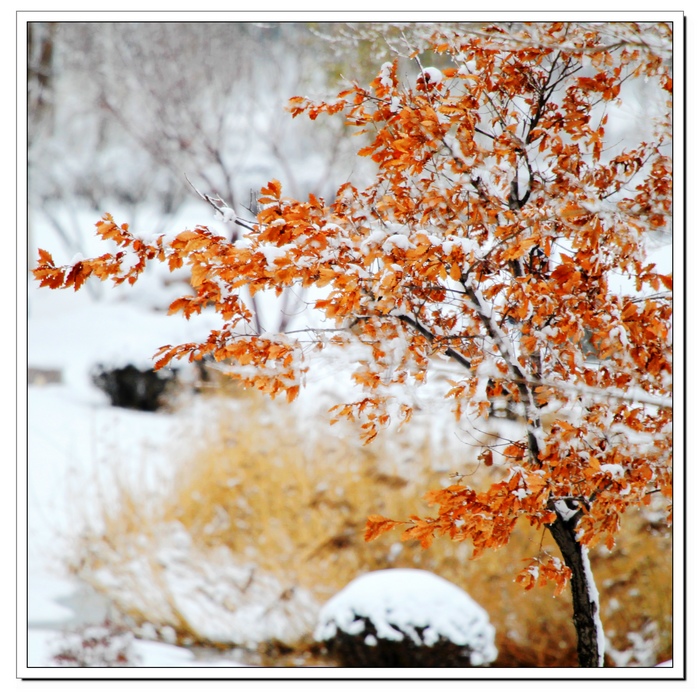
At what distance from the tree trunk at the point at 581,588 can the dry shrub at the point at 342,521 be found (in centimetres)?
20

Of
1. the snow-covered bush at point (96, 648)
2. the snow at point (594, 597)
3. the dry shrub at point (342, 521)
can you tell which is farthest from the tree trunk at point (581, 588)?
the snow-covered bush at point (96, 648)

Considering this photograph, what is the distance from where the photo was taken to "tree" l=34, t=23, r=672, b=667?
138cm

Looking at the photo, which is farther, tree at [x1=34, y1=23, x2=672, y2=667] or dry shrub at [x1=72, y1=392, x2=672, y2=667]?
dry shrub at [x1=72, y1=392, x2=672, y2=667]

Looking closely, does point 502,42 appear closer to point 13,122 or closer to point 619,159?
point 619,159

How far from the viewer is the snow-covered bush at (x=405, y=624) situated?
5.58 feet

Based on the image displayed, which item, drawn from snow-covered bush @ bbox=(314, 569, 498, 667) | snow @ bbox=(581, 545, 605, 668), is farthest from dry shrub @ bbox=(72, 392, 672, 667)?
snow @ bbox=(581, 545, 605, 668)

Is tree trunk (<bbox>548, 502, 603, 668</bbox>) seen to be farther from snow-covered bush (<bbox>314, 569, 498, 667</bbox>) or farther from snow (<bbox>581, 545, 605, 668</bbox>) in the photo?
snow-covered bush (<bbox>314, 569, 498, 667</bbox>)

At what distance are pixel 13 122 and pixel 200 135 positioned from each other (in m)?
0.52

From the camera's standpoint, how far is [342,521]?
1.89 m

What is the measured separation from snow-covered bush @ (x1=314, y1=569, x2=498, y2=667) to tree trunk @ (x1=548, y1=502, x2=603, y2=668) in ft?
0.87

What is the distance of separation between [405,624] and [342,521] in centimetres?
35

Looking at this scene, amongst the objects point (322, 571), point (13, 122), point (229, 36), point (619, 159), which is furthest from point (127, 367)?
point (619, 159)

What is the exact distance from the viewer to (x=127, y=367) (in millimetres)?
1929

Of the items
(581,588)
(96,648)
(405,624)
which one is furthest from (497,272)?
(96,648)
